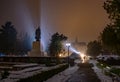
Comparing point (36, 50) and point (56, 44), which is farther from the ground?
point (56, 44)

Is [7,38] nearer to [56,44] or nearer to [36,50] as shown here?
[56,44]

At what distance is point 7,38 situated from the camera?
9925 centimetres

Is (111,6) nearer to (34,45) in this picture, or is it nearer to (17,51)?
(34,45)

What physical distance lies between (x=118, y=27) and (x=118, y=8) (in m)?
2.23

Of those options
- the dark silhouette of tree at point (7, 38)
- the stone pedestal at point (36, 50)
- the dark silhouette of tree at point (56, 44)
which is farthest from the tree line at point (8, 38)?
the stone pedestal at point (36, 50)

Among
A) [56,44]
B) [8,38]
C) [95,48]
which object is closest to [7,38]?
[8,38]

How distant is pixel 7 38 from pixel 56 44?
48.3 ft

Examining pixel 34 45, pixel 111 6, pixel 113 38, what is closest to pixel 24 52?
pixel 34 45

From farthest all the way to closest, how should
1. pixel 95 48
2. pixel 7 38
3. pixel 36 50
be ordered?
pixel 95 48 → pixel 7 38 → pixel 36 50

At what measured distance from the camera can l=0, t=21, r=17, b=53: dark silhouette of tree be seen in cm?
9844

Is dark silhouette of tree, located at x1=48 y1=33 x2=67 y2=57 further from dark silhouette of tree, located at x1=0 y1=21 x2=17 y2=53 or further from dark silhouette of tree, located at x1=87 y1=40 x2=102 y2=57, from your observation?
dark silhouette of tree, located at x1=87 y1=40 x2=102 y2=57

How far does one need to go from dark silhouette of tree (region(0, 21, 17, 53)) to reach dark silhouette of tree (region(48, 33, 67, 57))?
1152 cm

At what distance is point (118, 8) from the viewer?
3688cm

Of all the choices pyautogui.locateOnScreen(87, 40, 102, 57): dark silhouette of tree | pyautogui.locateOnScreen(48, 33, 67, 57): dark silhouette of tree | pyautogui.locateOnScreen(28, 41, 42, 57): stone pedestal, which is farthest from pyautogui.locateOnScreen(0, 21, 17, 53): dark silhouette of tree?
pyautogui.locateOnScreen(87, 40, 102, 57): dark silhouette of tree
